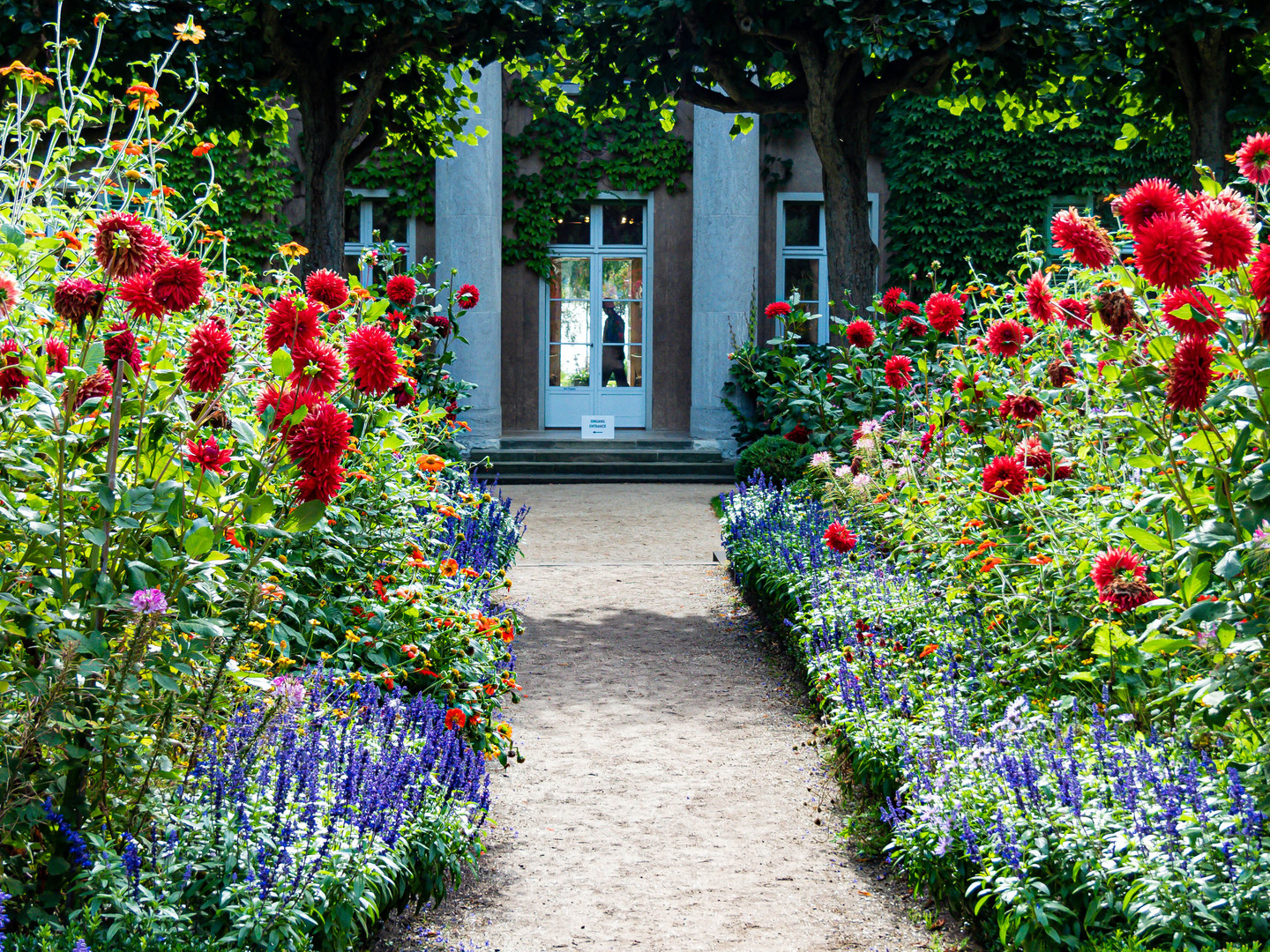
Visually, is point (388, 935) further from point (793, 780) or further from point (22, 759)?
point (793, 780)

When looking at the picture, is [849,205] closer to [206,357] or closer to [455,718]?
[455,718]

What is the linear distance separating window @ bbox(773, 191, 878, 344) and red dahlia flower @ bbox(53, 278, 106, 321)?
509 inches

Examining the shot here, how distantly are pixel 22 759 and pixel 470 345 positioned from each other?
36.5 ft

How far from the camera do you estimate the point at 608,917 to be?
3.01 m

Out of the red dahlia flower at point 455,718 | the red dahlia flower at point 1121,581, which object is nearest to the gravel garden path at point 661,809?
the red dahlia flower at point 455,718

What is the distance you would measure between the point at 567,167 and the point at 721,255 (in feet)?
7.96

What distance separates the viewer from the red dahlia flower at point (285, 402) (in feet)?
7.64

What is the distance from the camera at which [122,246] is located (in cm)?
219

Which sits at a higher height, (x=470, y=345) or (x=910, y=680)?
(x=470, y=345)

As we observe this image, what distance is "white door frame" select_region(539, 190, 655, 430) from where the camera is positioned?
14742 mm

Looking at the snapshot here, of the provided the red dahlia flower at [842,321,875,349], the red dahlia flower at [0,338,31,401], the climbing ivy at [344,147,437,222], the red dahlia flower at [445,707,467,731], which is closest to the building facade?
the climbing ivy at [344,147,437,222]

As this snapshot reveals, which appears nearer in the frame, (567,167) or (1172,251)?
(1172,251)

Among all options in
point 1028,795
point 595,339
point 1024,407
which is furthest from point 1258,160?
point 595,339

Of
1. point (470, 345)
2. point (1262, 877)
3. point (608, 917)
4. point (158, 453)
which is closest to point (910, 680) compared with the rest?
point (608, 917)
